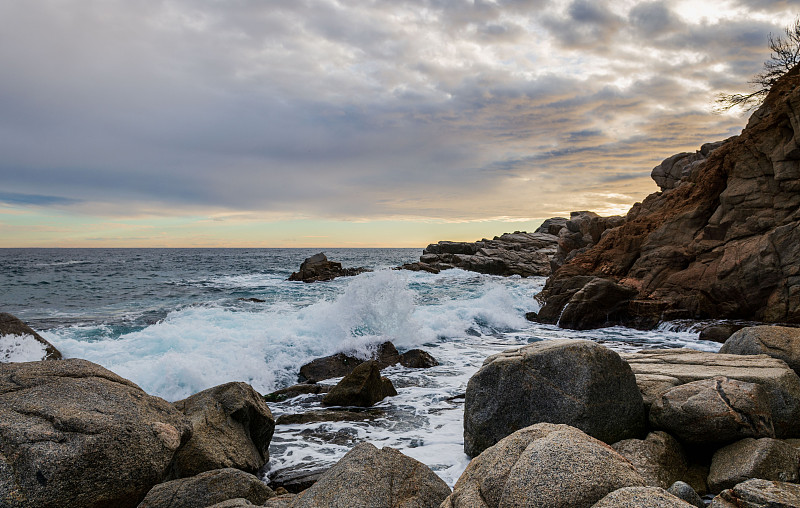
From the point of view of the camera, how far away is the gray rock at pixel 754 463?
3.90m

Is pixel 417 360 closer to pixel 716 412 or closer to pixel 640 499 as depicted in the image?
pixel 716 412

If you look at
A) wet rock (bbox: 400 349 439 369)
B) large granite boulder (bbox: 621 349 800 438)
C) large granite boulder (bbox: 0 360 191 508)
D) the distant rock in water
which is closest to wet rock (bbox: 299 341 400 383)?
wet rock (bbox: 400 349 439 369)

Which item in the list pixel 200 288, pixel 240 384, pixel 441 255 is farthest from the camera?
pixel 441 255

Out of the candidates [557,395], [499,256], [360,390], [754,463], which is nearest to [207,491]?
[557,395]

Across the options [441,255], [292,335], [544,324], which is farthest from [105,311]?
[441,255]

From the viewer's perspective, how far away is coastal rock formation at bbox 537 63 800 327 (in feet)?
38.3

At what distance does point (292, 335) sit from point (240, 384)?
6.56 metres

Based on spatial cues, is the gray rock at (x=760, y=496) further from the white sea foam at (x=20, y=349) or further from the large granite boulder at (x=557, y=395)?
the white sea foam at (x=20, y=349)

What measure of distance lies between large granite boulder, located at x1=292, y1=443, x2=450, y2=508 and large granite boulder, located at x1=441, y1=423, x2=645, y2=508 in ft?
1.46

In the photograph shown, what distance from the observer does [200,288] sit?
2859 centimetres

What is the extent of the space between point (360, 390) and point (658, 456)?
461 centimetres

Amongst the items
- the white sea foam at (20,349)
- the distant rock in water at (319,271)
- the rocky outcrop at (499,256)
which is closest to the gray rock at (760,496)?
the white sea foam at (20,349)

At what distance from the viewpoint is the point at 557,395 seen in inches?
198

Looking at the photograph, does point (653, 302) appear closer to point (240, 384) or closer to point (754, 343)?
point (754, 343)
